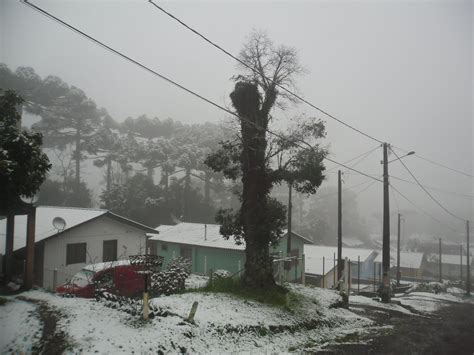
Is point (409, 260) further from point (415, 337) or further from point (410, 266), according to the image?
point (415, 337)

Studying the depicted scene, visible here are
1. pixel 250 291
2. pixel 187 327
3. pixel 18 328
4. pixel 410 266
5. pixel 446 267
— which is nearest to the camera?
pixel 18 328

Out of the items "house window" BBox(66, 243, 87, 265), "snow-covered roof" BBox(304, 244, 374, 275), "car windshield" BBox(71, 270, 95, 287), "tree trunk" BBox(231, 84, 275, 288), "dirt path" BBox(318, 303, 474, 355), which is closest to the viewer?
"dirt path" BBox(318, 303, 474, 355)

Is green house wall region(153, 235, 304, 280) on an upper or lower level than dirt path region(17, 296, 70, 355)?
lower

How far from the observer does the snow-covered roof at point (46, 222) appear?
1880 centimetres

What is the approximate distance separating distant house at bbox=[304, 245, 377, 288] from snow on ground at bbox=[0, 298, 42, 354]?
2132 centimetres

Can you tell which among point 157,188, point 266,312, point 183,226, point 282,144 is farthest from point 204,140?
point 266,312

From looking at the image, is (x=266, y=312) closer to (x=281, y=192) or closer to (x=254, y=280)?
(x=254, y=280)

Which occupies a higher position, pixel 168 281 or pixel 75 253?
pixel 168 281

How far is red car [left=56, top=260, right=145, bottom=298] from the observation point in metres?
13.0

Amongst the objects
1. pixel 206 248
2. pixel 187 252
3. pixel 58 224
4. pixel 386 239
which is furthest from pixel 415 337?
pixel 187 252

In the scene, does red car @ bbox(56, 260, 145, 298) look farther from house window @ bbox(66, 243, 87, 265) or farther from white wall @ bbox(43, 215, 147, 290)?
house window @ bbox(66, 243, 87, 265)

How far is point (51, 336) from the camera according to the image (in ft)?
21.5

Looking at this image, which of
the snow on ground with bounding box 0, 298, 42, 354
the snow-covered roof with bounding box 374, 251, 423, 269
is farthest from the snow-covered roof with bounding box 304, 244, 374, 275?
the snow on ground with bounding box 0, 298, 42, 354

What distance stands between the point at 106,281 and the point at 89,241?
29.4ft
